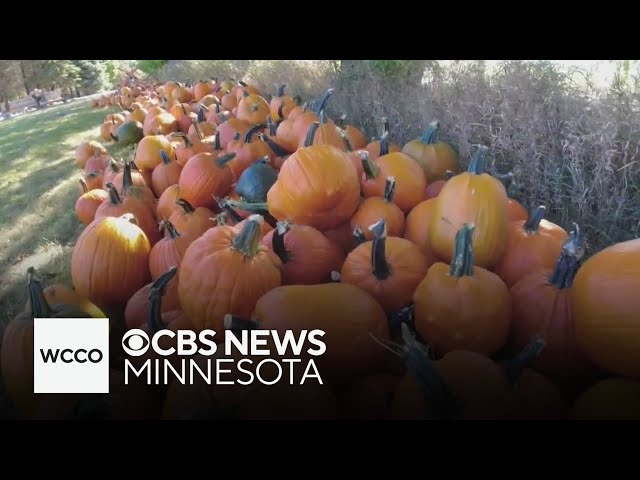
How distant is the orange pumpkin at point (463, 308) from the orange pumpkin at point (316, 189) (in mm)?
474

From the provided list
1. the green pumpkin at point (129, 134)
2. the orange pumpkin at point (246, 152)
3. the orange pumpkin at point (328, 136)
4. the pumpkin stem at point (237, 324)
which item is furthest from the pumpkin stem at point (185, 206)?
the green pumpkin at point (129, 134)

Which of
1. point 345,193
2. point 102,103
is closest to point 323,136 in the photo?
point 345,193

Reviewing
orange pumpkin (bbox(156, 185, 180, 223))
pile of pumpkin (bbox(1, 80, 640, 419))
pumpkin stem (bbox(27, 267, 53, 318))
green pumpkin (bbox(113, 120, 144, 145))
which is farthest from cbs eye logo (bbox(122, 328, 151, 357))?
green pumpkin (bbox(113, 120, 144, 145))

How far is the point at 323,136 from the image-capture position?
1998 mm

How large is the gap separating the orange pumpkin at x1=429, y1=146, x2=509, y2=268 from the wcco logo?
731 mm

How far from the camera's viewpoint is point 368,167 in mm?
1496

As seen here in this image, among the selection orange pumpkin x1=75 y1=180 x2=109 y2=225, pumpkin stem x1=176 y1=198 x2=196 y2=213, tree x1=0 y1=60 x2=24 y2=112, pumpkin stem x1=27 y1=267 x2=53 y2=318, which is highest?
tree x1=0 y1=60 x2=24 y2=112

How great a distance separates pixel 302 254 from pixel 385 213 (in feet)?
1.06

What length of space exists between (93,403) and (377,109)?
8.09 ft

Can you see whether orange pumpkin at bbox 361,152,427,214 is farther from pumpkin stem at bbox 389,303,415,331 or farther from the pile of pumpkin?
pumpkin stem at bbox 389,303,415,331

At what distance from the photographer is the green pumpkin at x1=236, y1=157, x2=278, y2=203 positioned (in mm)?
1706

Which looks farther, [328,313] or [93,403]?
[328,313]

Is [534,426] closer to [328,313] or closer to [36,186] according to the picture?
[328,313]

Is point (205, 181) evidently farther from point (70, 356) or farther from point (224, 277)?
point (70, 356)
